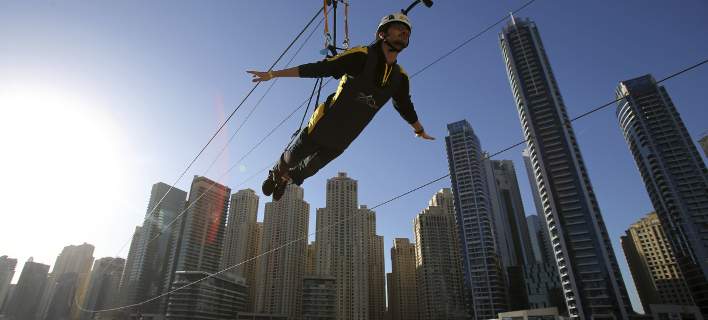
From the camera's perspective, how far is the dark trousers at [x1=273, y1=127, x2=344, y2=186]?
771 cm

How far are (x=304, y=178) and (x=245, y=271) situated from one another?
6991 inches

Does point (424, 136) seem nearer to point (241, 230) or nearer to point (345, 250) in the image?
point (345, 250)

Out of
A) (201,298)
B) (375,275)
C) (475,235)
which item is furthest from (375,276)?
(201,298)

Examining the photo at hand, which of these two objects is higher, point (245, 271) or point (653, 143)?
point (653, 143)

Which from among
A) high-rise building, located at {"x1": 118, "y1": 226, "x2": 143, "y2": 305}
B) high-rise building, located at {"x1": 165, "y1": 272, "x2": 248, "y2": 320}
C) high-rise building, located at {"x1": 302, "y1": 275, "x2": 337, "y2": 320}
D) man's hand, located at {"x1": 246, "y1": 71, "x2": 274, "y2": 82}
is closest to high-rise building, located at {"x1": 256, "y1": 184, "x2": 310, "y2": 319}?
high-rise building, located at {"x1": 165, "y1": 272, "x2": 248, "y2": 320}

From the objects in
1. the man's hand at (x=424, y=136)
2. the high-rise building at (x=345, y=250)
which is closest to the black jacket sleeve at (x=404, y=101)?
the man's hand at (x=424, y=136)

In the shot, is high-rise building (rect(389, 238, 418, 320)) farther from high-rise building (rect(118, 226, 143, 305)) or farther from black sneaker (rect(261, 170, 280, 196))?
black sneaker (rect(261, 170, 280, 196))

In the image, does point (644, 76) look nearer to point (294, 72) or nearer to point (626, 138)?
point (626, 138)

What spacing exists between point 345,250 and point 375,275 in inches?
1955

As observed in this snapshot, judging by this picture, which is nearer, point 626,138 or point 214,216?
point 626,138

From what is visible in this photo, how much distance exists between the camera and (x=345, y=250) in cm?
14400

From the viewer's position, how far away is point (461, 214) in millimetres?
162500

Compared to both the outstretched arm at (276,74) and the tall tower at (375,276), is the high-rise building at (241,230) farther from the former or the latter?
the outstretched arm at (276,74)

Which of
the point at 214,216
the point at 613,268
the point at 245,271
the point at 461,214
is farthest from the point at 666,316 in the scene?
the point at 214,216
